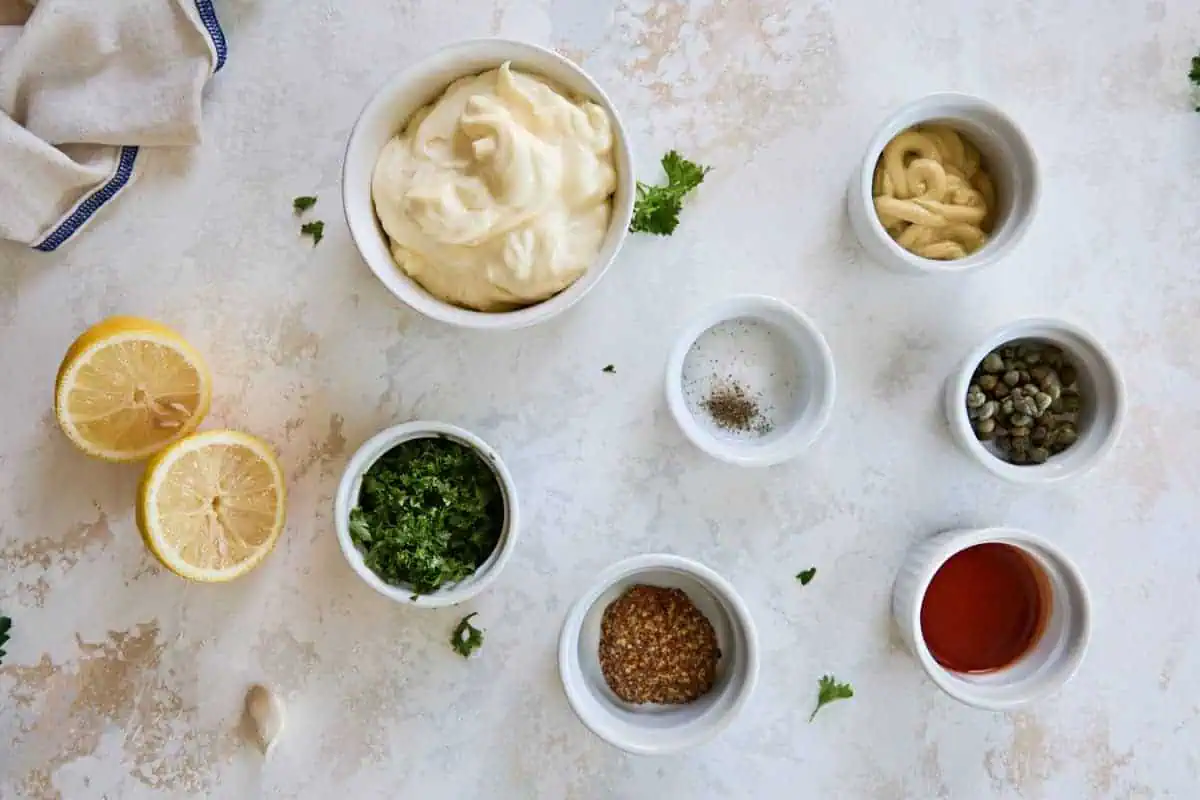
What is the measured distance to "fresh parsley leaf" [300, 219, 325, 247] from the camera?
177cm

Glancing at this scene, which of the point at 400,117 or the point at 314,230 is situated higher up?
the point at 400,117

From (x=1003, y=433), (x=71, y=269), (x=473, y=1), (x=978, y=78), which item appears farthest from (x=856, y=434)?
(x=71, y=269)

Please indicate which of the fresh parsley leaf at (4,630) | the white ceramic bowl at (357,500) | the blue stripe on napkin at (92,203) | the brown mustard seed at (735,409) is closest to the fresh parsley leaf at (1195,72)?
the brown mustard seed at (735,409)

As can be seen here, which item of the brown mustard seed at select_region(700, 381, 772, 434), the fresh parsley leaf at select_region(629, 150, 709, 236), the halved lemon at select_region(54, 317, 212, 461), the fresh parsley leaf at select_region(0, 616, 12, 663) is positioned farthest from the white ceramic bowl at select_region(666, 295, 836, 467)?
the fresh parsley leaf at select_region(0, 616, 12, 663)

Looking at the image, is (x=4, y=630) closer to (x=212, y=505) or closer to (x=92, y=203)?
(x=212, y=505)

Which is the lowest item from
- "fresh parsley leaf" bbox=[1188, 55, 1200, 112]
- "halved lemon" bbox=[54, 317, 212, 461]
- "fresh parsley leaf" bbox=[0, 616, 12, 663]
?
"fresh parsley leaf" bbox=[0, 616, 12, 663]

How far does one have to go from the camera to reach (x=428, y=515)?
1665 millimetres

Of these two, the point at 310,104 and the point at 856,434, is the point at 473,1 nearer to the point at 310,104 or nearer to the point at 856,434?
the point at 310,104

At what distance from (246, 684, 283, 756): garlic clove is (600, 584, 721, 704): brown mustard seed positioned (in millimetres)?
562

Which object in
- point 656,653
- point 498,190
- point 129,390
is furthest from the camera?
point 656,653

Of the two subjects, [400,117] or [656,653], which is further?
→ [656,653]

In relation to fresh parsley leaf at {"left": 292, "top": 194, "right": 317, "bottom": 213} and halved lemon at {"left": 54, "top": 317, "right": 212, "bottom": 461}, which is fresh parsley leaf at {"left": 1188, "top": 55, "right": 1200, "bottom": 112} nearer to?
fresh parsley leaf at {"left": 292, "top": 194, "right": 317, "bottom": 213}

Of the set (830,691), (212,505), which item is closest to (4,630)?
(212,505)

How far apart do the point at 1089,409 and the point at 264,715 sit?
1.48 m
